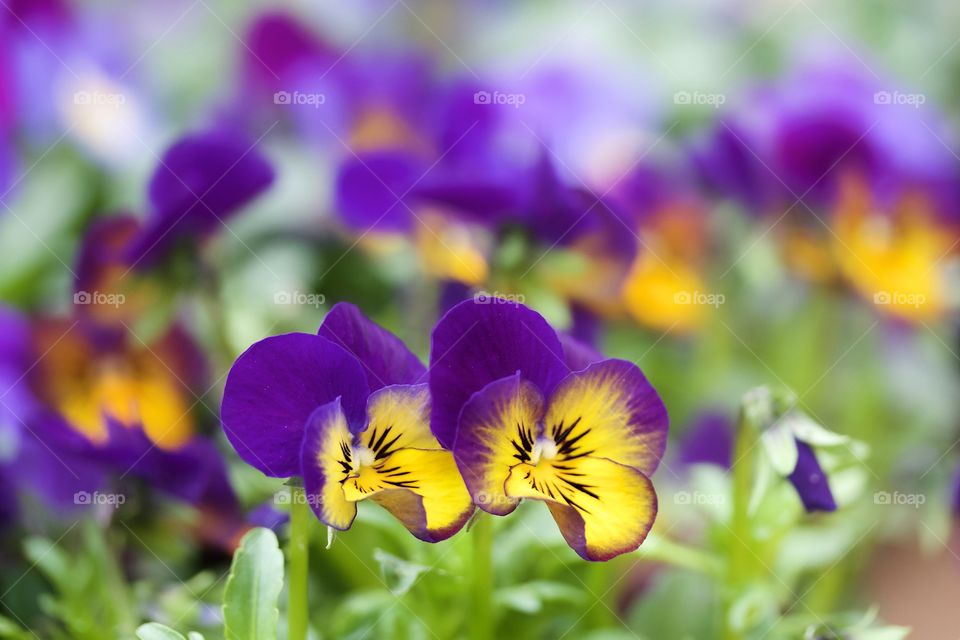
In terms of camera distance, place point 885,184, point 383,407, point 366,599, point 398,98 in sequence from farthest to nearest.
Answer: point 398,98 → point 885,184 → point 366,599 → point 383,407

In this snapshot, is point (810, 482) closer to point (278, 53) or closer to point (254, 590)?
point (254, 590)

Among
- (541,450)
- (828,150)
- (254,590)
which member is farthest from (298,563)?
(828,150)

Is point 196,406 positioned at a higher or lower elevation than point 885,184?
lower

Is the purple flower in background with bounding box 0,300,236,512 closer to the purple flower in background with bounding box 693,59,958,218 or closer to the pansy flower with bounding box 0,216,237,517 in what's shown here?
the pansy flower with bounding box 0,216,237,517

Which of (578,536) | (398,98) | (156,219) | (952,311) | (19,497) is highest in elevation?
(398,98)

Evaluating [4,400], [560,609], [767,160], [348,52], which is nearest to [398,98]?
[348,52]

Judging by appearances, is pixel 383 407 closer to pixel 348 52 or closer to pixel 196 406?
pixel 196 406
